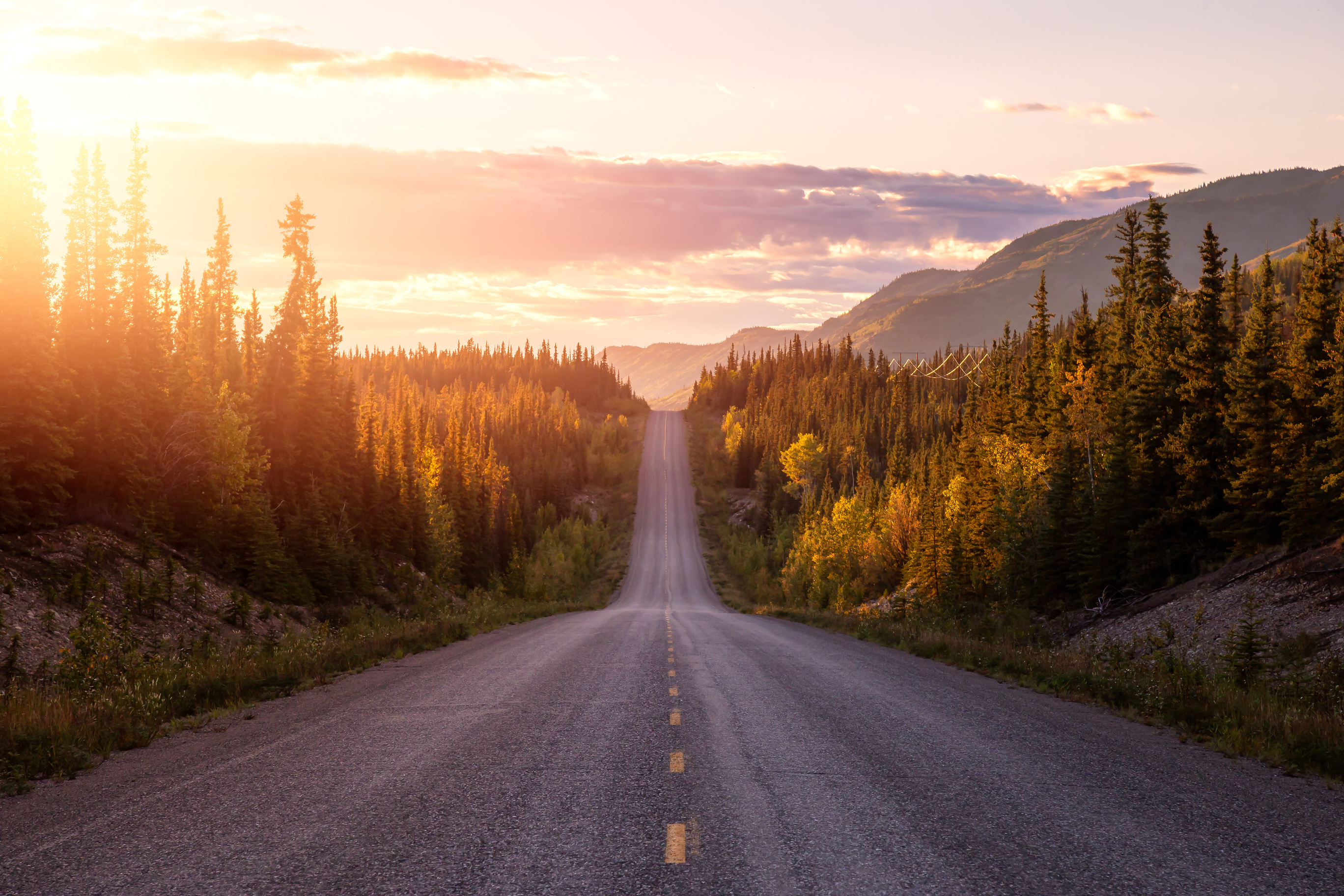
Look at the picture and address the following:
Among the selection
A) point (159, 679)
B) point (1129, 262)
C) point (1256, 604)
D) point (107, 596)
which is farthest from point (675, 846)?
point (1129, 262)

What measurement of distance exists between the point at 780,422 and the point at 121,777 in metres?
144

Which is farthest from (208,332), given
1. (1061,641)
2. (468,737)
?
(468,737)

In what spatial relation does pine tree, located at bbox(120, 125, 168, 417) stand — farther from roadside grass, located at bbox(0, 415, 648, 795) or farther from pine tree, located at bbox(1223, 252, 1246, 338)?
pine tree, located at bbox(1223, 252, 1246, 338)

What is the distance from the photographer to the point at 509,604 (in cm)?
4531

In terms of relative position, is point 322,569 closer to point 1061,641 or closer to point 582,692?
point 582,692

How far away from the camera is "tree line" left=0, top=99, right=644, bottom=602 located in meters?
27.8

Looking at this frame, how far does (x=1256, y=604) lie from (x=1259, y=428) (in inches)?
399

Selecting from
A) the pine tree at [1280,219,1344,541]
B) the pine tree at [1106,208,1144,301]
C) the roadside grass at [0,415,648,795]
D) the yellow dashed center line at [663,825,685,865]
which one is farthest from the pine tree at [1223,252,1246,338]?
the yellow dashed center line at [663,825,685,865]

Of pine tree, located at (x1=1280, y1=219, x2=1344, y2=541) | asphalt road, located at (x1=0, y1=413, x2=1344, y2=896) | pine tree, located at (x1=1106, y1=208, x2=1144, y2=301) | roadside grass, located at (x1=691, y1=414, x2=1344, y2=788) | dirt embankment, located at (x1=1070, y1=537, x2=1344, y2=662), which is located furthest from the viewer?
pine tree, located at (x1=1106, y1=208, x2=1144, y2=301)

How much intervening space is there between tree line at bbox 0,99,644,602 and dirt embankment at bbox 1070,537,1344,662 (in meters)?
29.7

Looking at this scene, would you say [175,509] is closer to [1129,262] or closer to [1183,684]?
[1183,684]

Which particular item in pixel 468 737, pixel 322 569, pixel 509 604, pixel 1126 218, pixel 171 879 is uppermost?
pixel 1126 218

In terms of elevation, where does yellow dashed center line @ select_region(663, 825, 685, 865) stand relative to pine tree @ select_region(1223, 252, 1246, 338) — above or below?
below

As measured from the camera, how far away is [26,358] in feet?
88.8
